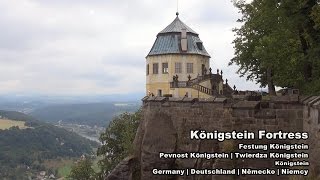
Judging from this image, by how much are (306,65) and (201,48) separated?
2881cm

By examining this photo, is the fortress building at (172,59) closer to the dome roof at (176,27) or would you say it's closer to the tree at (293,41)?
the dome roof at (176,27)

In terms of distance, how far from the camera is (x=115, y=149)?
4109cm

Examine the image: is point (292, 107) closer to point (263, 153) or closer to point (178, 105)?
point (263, 153)

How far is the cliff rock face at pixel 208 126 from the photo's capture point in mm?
14773

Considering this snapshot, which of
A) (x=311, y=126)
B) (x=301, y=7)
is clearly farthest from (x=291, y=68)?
(x=311, y=126)

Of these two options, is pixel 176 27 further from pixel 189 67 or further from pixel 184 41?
pixel 189 67

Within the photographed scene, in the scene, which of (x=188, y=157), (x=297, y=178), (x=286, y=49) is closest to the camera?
(x=297, y=178)

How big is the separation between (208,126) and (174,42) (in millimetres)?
27783

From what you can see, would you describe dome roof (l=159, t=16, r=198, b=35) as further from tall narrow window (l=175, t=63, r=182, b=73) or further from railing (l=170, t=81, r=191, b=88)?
railing (l=170, t=81, r=191, b=88)

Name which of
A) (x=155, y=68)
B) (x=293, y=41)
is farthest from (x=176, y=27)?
(x=293, y=41)

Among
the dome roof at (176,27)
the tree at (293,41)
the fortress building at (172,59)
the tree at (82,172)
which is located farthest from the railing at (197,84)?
the tree at (293,41)

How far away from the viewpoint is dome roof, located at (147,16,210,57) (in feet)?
148

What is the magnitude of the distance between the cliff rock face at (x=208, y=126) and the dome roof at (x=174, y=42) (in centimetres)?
2295

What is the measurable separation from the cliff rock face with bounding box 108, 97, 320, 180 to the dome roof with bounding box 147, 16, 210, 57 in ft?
75.3
